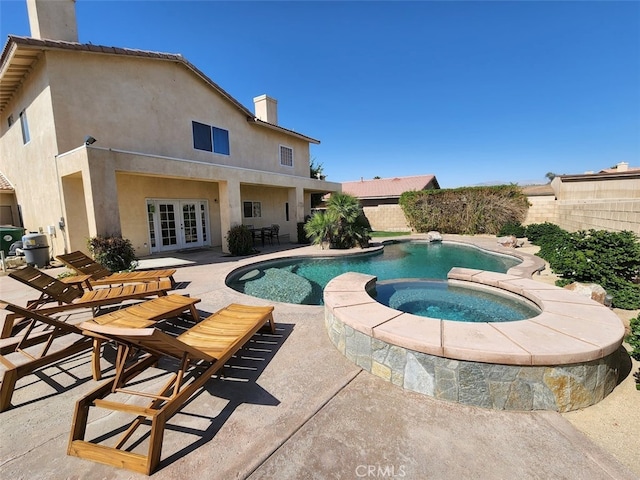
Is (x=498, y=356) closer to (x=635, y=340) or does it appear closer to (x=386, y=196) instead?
(x=635, y=340)

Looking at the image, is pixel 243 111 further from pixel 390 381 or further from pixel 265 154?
pixel 390 381

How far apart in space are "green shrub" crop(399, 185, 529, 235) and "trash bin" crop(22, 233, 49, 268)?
2124 centimetres

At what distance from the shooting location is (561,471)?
2070 mm

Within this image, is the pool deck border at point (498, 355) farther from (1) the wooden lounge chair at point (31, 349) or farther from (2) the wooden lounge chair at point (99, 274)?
(2) the wooden lounge chair at point (99, 274)

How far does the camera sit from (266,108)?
1814 cm

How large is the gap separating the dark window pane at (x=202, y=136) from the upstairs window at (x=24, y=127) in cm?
663

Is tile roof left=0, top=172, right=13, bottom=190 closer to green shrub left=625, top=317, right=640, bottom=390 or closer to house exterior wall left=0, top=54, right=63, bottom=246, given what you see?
house exterior wall left=0, top=54, right=63, bottom=246

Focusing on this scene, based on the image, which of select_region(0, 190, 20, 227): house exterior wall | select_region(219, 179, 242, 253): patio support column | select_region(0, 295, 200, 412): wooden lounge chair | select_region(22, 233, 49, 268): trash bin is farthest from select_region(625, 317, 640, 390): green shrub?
select_region(0, 190, 20, 227): house exterior wall

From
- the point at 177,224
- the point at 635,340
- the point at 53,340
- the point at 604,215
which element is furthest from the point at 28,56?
the point at 604,215

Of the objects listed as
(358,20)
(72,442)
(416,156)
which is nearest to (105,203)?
(72,442)

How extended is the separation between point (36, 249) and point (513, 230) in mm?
23705

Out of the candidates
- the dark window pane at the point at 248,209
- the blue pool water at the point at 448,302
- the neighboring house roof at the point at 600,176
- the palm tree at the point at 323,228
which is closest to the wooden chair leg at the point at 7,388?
the blue pool water at the point at 448,302

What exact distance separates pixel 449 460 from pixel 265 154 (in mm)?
17133

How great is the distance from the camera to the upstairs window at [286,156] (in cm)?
1820
